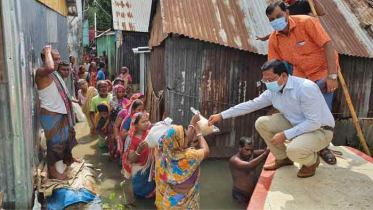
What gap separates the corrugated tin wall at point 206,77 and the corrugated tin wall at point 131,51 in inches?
337

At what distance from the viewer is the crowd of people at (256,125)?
3.07m

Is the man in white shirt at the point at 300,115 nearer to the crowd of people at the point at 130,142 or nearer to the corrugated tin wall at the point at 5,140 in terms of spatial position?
the crowd of people at the point at 130,142

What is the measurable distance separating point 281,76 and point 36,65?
390 cm

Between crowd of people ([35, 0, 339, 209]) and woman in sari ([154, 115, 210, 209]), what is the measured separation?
0.01 metres

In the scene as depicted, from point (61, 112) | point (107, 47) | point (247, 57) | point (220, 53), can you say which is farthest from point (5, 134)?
point (107, 47)

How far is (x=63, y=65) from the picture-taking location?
17.2ft

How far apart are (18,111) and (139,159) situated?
1733 millimetres

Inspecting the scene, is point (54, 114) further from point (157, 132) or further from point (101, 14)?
point (101, 14)

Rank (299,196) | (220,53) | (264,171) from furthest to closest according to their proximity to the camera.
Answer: (220,53) → (264,171) → (299,196)

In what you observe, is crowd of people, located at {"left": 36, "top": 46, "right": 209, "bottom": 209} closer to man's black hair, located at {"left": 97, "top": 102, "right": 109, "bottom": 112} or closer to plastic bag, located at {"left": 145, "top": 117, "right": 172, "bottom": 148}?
man's black hair, located at {"left": 97, "top": 102, "right": 109, "bottom": 112}

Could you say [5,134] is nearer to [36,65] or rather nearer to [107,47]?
[36,65]

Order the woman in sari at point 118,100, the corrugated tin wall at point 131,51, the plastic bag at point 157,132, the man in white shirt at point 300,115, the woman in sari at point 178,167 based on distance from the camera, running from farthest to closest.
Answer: the corrugated tin wall at point 131,51
the woman in sari at point 118,100
the plastic bag at point 157,132
the woman in sari at point 178,167
the man in white shirt at point 300,115

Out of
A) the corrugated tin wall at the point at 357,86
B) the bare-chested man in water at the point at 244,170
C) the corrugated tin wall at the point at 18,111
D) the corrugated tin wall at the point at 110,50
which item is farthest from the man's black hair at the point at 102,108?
the corrugated tin wall at the point at 110,50

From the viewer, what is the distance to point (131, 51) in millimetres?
14680
